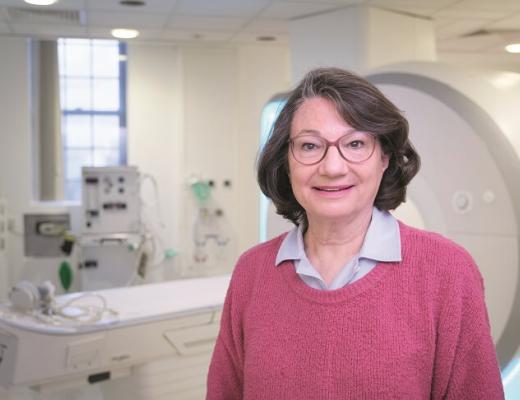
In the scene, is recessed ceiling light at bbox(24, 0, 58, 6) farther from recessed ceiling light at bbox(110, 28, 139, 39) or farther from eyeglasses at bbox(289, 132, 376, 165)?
eyeglasses at bbox(289, 132, 376, 165)

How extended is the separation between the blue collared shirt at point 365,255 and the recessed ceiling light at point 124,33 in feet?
11.6

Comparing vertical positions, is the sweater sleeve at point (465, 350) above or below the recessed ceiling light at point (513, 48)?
below

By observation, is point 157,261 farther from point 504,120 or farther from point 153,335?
point 504,120

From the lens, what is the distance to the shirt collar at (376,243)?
1.05m

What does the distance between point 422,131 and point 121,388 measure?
1699 mm

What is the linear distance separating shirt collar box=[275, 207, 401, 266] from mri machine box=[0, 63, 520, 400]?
40.7 inches

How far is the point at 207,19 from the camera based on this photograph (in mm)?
3885

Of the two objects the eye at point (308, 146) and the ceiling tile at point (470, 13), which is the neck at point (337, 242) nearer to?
the eye at point (308, 146)

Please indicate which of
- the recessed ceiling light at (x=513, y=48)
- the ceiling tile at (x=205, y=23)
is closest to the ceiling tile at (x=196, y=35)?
the ceiling tile at (x=205, y=23)

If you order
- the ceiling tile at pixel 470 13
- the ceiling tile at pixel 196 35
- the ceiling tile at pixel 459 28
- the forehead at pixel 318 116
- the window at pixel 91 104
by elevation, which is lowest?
the forehead at pixel 318 116

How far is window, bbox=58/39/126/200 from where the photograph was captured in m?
5.69

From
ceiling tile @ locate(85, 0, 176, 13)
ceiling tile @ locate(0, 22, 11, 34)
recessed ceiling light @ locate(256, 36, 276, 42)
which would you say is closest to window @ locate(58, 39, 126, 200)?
ceiling tile @ locate(0, 22, 11, 34)

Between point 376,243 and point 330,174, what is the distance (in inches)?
6.3

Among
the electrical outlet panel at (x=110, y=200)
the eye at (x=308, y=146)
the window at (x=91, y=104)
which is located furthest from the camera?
the window at (x=91, y=104)
